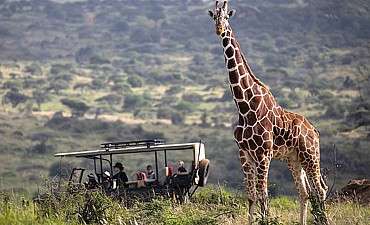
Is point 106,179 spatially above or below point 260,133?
below

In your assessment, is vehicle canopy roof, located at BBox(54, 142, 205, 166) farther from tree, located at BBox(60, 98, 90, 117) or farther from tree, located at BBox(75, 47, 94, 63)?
tree, located at BBox(75, 47, 94, 63)

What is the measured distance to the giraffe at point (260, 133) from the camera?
13.8 m

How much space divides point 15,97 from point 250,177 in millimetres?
75619

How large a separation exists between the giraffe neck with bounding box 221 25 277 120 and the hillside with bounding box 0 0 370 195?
36057 millimetres

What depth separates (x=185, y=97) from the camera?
302ft

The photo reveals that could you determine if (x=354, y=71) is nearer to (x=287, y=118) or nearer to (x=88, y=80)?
(x=88, y=80)

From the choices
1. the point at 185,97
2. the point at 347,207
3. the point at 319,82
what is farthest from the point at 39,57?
the point at 347,207

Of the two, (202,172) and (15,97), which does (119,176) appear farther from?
(15,97)

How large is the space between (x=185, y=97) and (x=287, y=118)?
77543mm

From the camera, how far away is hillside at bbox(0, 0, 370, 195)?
66000 millimetres

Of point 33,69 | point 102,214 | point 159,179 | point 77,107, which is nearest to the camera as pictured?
point 102,214

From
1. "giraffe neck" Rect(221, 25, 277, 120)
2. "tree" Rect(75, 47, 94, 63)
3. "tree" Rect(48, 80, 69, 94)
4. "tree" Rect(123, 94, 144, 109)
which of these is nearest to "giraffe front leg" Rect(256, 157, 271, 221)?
"giraffe neck" Rect(221, 25, 277, 120)

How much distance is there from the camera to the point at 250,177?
13922 millimetres

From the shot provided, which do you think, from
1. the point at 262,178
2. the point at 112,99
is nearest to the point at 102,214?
the point at 262,178
